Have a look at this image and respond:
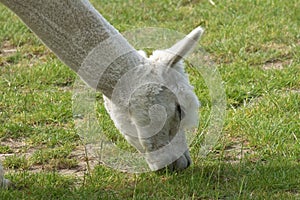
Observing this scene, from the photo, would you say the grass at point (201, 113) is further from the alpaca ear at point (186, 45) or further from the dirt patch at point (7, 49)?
the alpaca ear at point (186, 45)

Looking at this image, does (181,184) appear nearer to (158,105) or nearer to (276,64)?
(158,105)

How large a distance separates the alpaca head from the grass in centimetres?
26

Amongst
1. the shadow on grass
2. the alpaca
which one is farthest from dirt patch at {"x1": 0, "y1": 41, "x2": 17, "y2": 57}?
the alpaca

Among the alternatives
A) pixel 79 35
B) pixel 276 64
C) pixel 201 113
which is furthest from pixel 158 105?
pixel 276 64

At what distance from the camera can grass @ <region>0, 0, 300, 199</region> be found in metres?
4.47

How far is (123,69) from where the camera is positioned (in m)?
4.33

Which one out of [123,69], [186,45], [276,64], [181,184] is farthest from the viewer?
[276,64]

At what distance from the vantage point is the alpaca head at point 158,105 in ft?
14.2

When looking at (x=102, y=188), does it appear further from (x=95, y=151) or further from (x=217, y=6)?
(x=217, y=6)

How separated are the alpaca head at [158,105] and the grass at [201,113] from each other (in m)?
0.26

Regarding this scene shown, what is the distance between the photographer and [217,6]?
8.45 metres

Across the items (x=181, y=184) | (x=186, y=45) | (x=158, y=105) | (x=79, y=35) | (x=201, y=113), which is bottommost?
(x=181, y=184)

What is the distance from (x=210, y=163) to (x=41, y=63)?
2.70 m

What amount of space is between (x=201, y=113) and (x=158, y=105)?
4.49 feet
